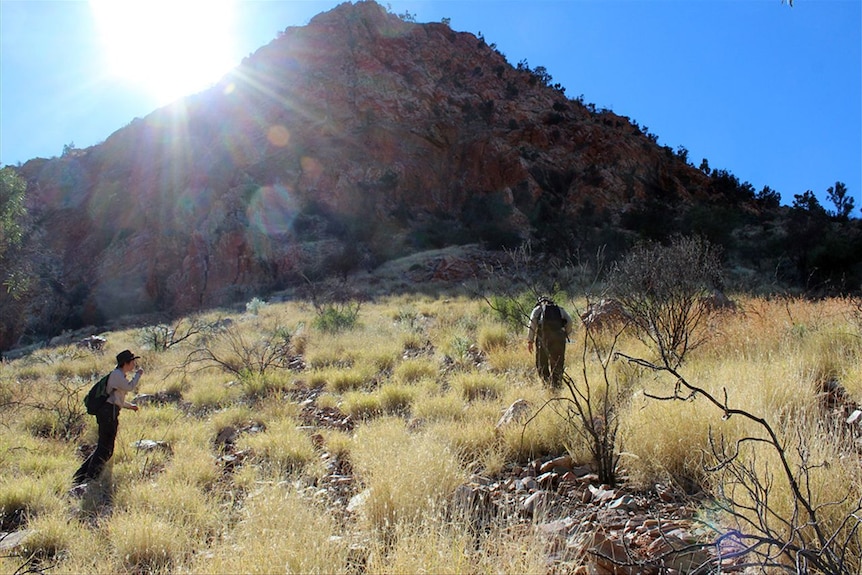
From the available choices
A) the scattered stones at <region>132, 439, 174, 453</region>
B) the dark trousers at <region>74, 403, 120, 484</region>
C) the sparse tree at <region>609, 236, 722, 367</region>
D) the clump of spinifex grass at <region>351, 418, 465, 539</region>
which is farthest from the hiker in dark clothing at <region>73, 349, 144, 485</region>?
the sparse tree at <region>609, 236, 722, 367</region>

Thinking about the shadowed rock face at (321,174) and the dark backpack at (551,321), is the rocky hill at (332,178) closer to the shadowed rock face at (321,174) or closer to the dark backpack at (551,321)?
the shadowed rock face at (321,174)

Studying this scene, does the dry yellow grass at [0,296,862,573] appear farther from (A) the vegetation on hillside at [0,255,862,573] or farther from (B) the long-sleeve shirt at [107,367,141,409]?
(B) the long-sleeve shirt at [107,367,141,409]

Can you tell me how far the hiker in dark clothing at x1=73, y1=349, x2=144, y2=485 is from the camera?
426cm

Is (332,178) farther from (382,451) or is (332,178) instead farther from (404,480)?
(404,480)

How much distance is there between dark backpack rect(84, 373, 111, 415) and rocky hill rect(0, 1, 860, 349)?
20941 millimetres

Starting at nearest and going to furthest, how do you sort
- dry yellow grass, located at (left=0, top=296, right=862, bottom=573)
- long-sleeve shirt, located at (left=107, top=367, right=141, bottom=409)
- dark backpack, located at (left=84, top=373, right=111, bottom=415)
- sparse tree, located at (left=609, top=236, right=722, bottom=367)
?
dry yellow grass, located at (left=0, top=296, right=862, bottom=573) < dark backpack, located at (left=84, top=373, right=111, bottom=415) < long-sleeve shirt, located at (left=107, top=367, right=141, bottom=409) < sparse tree, located at (left=609, top=236, right=722, bottom=367)

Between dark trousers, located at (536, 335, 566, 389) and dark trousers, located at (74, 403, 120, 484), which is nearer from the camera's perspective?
dark trousers, located at (74, 403, 120, 484)

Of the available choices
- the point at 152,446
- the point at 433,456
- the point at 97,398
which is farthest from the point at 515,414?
the point at 97,398

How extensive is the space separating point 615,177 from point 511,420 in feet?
115

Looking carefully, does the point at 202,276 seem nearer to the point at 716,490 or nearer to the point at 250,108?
the point at 250,108

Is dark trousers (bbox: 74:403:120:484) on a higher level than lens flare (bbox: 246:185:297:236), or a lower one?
lower

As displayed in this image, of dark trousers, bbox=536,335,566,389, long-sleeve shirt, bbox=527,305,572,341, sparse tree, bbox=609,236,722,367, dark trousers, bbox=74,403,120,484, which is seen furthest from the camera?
sparse tree, bbox=609,236,722,367

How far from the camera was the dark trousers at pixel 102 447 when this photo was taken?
4227 mm

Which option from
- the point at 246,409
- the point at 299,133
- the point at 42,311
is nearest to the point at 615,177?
the point at 299,133
